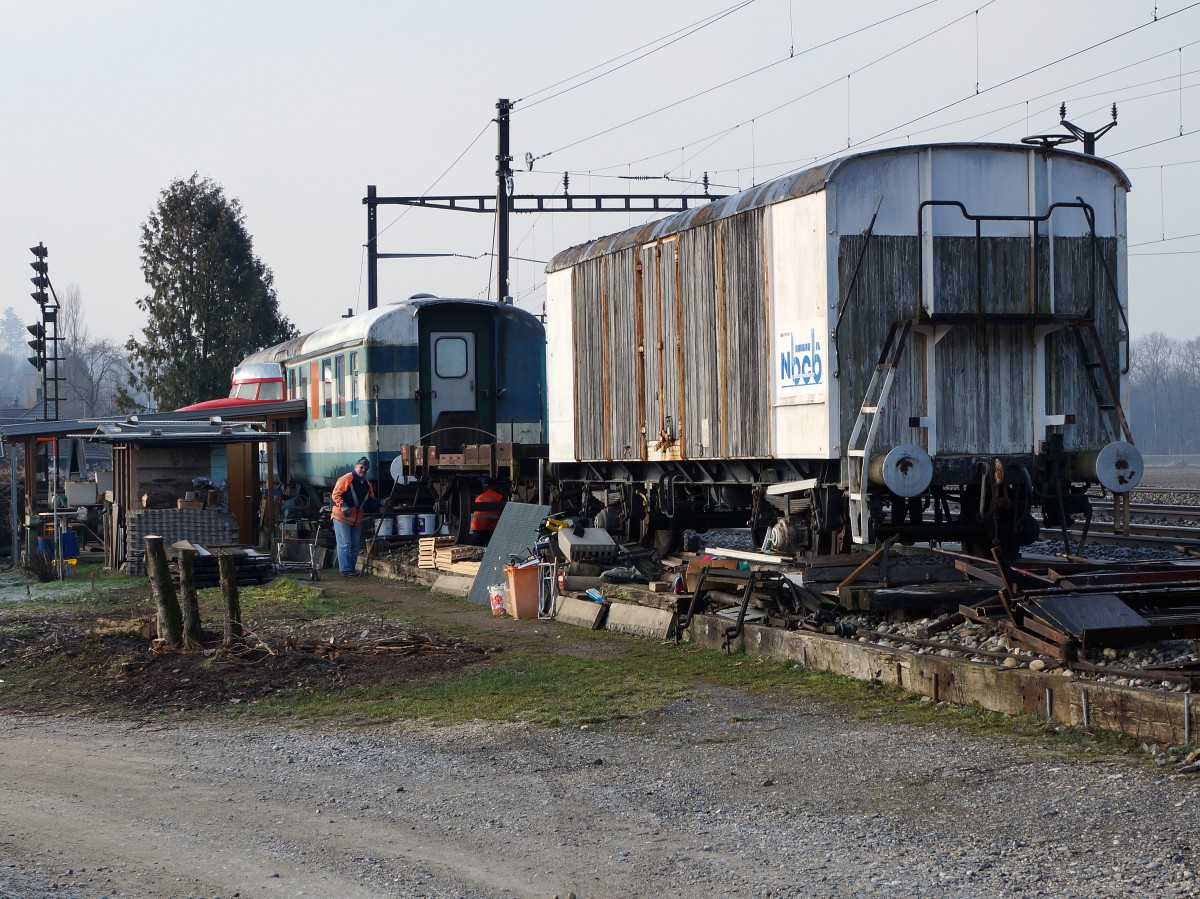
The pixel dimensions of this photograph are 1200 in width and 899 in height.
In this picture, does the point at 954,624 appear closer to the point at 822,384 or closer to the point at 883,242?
the point at 822,384

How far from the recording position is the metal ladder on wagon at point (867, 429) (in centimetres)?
1117

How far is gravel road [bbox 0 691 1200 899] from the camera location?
206 inches

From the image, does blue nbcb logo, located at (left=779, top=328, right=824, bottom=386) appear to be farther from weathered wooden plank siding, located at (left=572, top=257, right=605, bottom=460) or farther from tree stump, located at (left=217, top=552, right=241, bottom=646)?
tree stump, located at (left=217, top=552, right=241, bottom=646)

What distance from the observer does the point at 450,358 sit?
21.5 m

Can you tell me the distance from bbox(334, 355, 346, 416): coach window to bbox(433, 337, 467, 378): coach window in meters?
1.93

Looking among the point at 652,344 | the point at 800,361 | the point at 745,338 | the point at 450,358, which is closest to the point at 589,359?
the point at 652,344

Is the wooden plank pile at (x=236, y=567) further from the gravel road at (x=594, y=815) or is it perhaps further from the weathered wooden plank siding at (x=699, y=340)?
the gravel road at (x=594, y=815)

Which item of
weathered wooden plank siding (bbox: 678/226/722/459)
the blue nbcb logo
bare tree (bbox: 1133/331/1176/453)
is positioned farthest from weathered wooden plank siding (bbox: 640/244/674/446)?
bare tree (bbox: 1133/331/1176/453)

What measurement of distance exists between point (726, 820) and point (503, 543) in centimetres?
935

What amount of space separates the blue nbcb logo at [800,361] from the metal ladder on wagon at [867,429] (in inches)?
18.8

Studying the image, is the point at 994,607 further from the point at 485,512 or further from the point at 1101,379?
the point at 485,512

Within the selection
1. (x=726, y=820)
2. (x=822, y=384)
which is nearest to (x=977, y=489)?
(x=822, y=384)

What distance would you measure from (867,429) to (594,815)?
19.6 ft

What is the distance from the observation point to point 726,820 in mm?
6074
